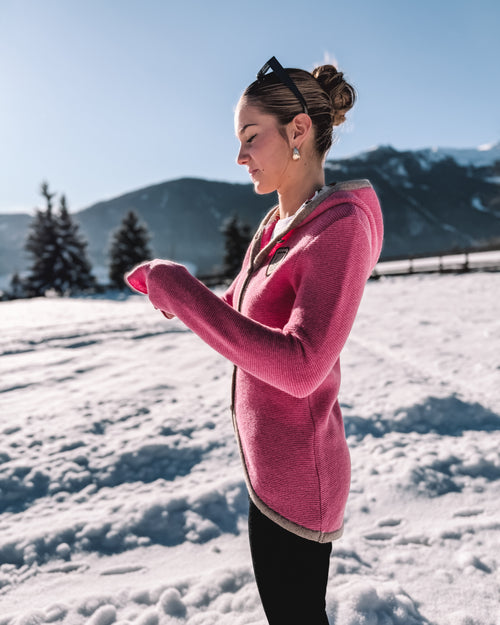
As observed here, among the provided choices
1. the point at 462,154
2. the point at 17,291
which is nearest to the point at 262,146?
the point at 17,291

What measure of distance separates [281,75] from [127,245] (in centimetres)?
3105

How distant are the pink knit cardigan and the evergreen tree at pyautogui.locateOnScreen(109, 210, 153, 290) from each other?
30.2 m

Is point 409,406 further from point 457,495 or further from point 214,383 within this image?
point 214,383

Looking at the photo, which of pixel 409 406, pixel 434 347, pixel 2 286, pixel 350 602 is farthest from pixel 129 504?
pixel 2 286

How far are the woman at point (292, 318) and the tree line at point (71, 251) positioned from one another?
88.8 feet

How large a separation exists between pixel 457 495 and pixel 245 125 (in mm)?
3304

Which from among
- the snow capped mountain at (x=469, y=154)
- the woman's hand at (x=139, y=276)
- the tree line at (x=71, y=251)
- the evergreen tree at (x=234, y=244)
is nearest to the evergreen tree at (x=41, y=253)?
the tree line at (x=71, y=251)

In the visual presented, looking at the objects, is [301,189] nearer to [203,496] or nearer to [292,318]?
[292,318]

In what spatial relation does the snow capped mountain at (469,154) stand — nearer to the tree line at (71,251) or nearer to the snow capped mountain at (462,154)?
the snow capped mountain at (462,154)

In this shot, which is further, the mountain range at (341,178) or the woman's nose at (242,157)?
the mountain range at (341,178)

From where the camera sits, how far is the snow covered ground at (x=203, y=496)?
2.23 meters

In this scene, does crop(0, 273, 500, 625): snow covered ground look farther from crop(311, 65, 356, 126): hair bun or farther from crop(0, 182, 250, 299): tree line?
crop(0, 182, 250, 299): tree line

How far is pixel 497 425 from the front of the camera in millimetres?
4172

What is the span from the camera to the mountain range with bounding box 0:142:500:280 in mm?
137125
